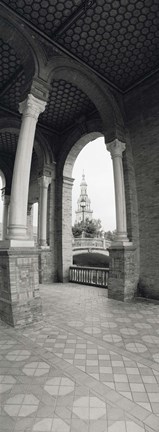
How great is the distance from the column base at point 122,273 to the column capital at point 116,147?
9.63 feet

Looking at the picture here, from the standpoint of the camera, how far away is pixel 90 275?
952 centimetres

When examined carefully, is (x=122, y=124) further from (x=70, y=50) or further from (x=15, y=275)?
(x=15, y=275)

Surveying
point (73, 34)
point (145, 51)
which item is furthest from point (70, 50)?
point (145, 51)

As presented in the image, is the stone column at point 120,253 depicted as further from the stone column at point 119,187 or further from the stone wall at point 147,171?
the stone wall at point 147,171

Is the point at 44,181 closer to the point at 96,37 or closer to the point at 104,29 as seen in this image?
the point at 96,37

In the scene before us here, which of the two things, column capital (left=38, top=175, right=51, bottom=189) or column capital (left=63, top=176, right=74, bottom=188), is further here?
column capital (left=63, top=176, right=74, bottom=188)

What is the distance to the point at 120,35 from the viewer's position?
6168 millimetres

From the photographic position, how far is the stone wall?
23.3 feet

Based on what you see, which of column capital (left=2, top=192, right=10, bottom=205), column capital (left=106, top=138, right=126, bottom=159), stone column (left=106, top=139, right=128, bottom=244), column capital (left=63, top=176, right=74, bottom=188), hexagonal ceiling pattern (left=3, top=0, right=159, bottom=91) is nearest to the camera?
hexagonal ceiling pattern (left=3, top=0, right=159, bottom=91)

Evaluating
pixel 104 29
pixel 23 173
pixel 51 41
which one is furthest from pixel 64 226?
pixel 104 29

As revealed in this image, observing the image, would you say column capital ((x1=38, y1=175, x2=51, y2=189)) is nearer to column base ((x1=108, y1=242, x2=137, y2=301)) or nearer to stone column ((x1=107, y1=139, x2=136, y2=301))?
stone column ((x1=107, y1=139, x2=136, y2=301))

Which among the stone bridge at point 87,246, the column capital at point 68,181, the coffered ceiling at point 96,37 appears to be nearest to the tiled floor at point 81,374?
the column capital at point 68,181

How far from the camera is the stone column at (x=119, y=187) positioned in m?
7.23

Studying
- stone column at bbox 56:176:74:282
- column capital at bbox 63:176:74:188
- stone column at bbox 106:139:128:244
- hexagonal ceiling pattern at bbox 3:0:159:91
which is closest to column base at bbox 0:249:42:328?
stone column at bbox 106:139:128:244
